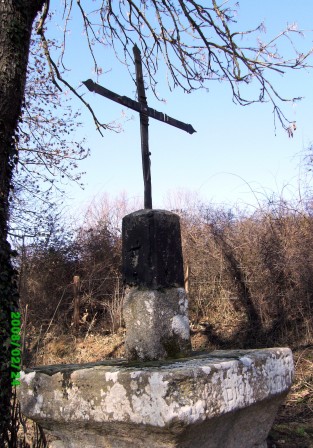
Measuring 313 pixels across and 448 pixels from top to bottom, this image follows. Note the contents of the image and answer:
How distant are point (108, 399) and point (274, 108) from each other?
164 inches

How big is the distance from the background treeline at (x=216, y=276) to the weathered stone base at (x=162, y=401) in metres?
3.62

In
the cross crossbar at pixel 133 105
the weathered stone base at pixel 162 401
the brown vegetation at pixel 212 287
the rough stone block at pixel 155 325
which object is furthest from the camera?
the brown vegetation at pixel 212 287

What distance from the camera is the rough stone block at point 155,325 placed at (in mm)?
2744

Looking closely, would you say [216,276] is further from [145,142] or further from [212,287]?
[145,142]

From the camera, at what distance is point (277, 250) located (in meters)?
7.71

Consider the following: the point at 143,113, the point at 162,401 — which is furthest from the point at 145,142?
the point at 162,401

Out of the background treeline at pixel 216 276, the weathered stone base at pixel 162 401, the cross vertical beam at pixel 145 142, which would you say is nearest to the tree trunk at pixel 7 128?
the weathered stone base at pixel 162 401

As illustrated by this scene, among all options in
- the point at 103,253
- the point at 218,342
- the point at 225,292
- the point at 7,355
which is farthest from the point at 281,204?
the point at 7,355

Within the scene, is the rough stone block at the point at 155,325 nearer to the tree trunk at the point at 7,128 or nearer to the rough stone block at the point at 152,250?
the rough stone block at the point at 152,250

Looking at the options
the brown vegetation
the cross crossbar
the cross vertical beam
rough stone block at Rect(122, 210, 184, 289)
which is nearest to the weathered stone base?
rough stone block at Rect(122, 210, 184, 289)

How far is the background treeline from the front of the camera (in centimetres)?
741

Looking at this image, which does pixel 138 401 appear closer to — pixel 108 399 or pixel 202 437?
pixel 108 399

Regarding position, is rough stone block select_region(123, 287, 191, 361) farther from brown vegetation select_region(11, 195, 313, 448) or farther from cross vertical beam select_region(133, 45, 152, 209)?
brown vegetation select_region(11, 195, 313, 448)

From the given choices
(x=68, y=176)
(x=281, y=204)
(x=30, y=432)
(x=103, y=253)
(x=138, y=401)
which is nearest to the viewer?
(x=138, y=401)
